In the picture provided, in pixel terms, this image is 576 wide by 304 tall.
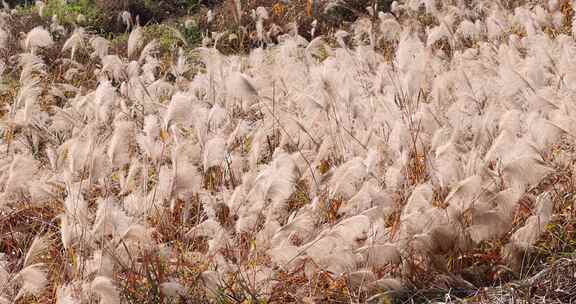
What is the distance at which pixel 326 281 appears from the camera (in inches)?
117

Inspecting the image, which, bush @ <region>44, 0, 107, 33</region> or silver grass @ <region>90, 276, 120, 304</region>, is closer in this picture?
silver grass @ <region>90, 276, 120, 304</region>

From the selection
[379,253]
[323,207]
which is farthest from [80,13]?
[379,253]

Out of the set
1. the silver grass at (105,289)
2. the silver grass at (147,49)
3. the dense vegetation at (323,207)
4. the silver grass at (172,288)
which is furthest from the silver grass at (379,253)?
the silver grass at (147,49)

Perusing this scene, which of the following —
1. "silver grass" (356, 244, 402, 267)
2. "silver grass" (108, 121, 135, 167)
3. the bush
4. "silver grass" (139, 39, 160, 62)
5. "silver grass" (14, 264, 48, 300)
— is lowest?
the bush

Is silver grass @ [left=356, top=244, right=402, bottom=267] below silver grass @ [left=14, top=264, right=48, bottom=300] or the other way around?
below

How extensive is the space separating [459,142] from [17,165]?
2.00 m

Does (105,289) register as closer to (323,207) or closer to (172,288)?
(172,288)

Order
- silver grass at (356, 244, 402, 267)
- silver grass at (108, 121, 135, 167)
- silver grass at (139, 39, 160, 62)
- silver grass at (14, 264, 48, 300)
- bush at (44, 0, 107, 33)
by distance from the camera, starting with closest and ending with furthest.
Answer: silver grass at (14, 264, 48, 300), silver grass at (356, 244, 402, 267), silver grass at (108, 121, 135, 167), silver grass at (139, 39, 160, 62), bush at (44, 0, 107, 33)

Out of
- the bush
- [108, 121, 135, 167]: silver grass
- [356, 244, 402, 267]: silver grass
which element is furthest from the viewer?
the bush

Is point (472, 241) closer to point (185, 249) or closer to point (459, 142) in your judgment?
point (459, 142)

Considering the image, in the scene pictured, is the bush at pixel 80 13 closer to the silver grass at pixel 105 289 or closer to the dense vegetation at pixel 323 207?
the dense vegetation at pixel 323 207

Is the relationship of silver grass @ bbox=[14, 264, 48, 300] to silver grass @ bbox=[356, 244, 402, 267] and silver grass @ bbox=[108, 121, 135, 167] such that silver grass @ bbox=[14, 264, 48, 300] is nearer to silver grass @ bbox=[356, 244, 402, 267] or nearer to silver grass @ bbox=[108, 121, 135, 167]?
silver grass @ bbox=[108, 121, 135, 167]

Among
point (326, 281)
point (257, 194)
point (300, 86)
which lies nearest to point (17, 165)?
point (257, 194)

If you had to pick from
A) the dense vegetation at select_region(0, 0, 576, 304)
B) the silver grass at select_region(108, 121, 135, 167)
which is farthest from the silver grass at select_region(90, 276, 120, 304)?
the silver grass at select_region(108, 121, 135, 167)
